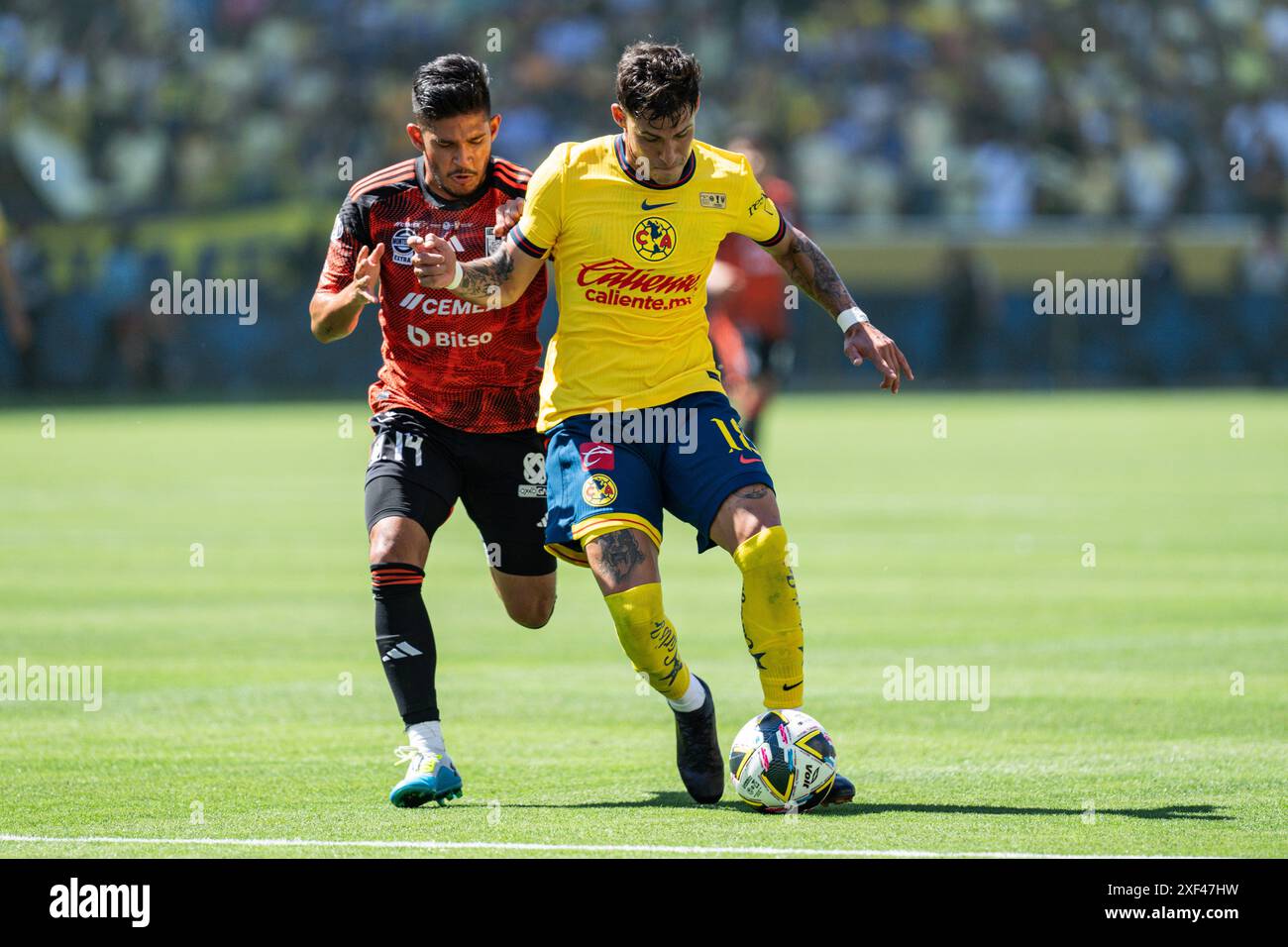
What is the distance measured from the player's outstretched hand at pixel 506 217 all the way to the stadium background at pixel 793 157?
24.0m

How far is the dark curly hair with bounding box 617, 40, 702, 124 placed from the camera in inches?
255

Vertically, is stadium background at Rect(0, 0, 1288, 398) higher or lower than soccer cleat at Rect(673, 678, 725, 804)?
higher

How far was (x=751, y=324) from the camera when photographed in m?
17.2

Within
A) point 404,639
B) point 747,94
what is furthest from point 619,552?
point 747,94

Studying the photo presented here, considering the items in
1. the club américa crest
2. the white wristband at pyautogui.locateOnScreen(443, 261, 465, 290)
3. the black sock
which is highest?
the club américa crest

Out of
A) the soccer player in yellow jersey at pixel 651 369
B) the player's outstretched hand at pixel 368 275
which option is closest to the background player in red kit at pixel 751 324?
the soccer player in yellow jersey at pixel 651 369

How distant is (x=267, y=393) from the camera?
31875mm

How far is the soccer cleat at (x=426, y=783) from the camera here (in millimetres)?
6465

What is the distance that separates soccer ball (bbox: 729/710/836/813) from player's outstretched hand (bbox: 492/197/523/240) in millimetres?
2054

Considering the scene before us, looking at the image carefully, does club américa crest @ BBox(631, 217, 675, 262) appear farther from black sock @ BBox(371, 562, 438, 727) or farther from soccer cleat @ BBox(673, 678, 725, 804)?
soccer cleat @ BBox(673, 678, 725, 804)

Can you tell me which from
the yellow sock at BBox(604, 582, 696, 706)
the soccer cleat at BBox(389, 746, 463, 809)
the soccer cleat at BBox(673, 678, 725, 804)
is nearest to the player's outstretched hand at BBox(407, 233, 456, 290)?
the yellow sock at BBox(604, 582, 696, 706)

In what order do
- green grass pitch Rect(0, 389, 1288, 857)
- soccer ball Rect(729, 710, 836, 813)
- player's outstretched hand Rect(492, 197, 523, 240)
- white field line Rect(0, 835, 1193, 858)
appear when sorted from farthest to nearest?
player's outstretched hand Rect(492, 197, 523, 240)
soccer ball Rect(729, 710, 836, 813)
green grass pitch Rect(0, 389, 1288, 857)
white field line Rect(0, 835, 1193, 858)

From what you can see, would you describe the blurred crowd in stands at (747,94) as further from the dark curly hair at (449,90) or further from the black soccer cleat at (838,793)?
the black soccer cleat at (838,793)
